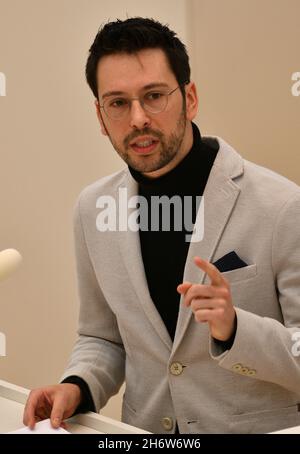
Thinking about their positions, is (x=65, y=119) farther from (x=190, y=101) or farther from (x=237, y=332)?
(x=237, y=332)

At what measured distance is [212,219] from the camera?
1540mm

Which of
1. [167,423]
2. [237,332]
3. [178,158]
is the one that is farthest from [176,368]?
[178,158]

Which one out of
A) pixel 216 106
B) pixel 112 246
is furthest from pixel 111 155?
pixel 112 246

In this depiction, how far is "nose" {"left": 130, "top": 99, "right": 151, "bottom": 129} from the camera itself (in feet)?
5.05

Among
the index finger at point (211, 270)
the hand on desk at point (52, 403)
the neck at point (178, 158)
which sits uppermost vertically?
the neck at point (178, 158)

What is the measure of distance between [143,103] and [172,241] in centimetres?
31

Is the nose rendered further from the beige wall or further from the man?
the beige wall

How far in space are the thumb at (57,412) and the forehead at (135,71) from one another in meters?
0.65

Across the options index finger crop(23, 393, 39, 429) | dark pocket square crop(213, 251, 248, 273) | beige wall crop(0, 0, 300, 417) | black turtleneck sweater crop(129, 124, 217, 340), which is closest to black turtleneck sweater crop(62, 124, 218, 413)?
black turtleneck sweater crop(129, 124, 217, 340)

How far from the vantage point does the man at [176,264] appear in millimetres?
1471

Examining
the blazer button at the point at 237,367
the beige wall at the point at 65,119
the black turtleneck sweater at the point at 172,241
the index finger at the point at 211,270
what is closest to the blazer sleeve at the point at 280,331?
the blazer button at the point at 237,367

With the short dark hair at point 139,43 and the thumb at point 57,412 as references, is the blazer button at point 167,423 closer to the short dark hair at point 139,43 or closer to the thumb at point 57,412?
the thumb at point 57,412

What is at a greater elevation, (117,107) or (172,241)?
(117,107)

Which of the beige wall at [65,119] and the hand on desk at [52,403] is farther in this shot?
the beige wall at [65,119]
